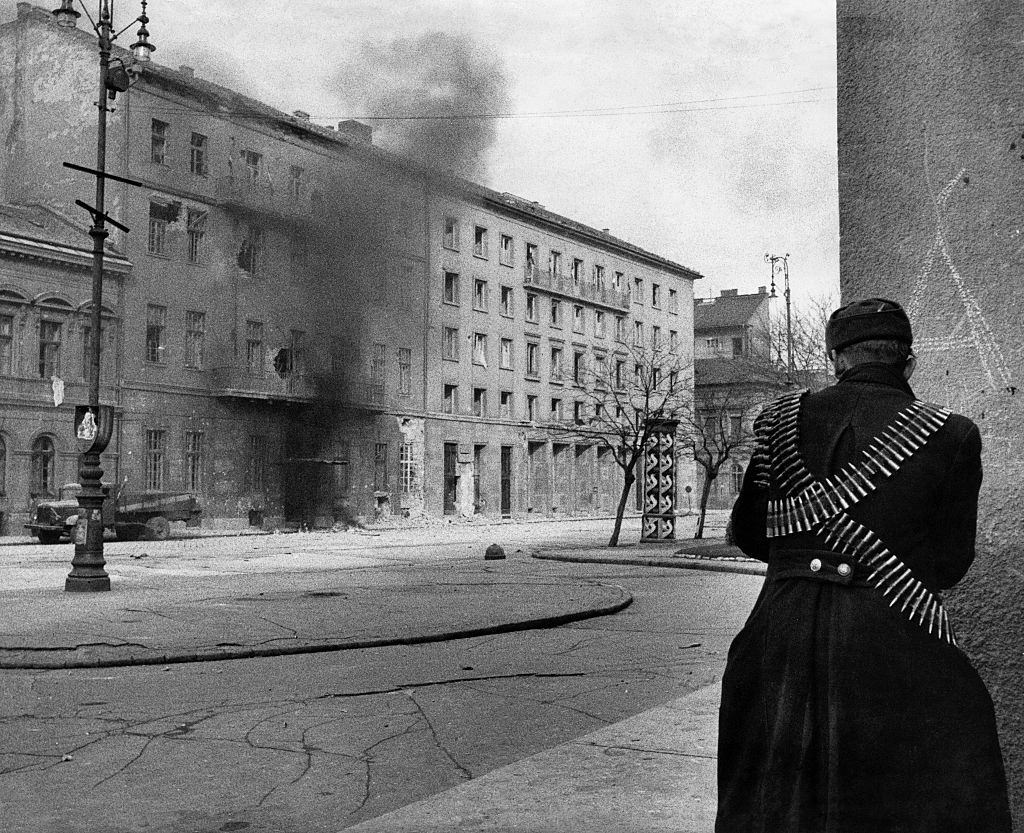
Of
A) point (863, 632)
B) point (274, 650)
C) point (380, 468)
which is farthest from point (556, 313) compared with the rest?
point (863, 632)

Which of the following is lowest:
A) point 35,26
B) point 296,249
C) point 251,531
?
point 251,531

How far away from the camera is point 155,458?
35.9 m

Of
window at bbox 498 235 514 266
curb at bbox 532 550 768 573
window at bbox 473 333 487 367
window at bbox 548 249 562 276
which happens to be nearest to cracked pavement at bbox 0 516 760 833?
curb at bbox 532 550 768 573

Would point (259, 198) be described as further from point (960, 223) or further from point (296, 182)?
point (960, 223)

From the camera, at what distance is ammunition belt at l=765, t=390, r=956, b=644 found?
8.70 ft

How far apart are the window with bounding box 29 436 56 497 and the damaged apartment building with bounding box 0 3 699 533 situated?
85 mm

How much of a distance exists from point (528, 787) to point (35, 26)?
40221 mm

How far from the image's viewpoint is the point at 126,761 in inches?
222

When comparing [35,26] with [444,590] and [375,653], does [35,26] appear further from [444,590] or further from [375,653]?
[375,653]

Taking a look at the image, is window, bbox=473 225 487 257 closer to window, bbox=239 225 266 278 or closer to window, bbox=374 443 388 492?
window, bbox=374 443 388 492

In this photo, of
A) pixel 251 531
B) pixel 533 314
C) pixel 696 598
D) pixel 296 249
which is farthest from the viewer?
pixel 533 314

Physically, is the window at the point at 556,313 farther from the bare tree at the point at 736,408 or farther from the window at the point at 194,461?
the window at the point at 194,461

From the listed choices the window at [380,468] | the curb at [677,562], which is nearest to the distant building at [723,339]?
the window at [380,468]

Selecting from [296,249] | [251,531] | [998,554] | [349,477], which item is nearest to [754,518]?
[998,554]
